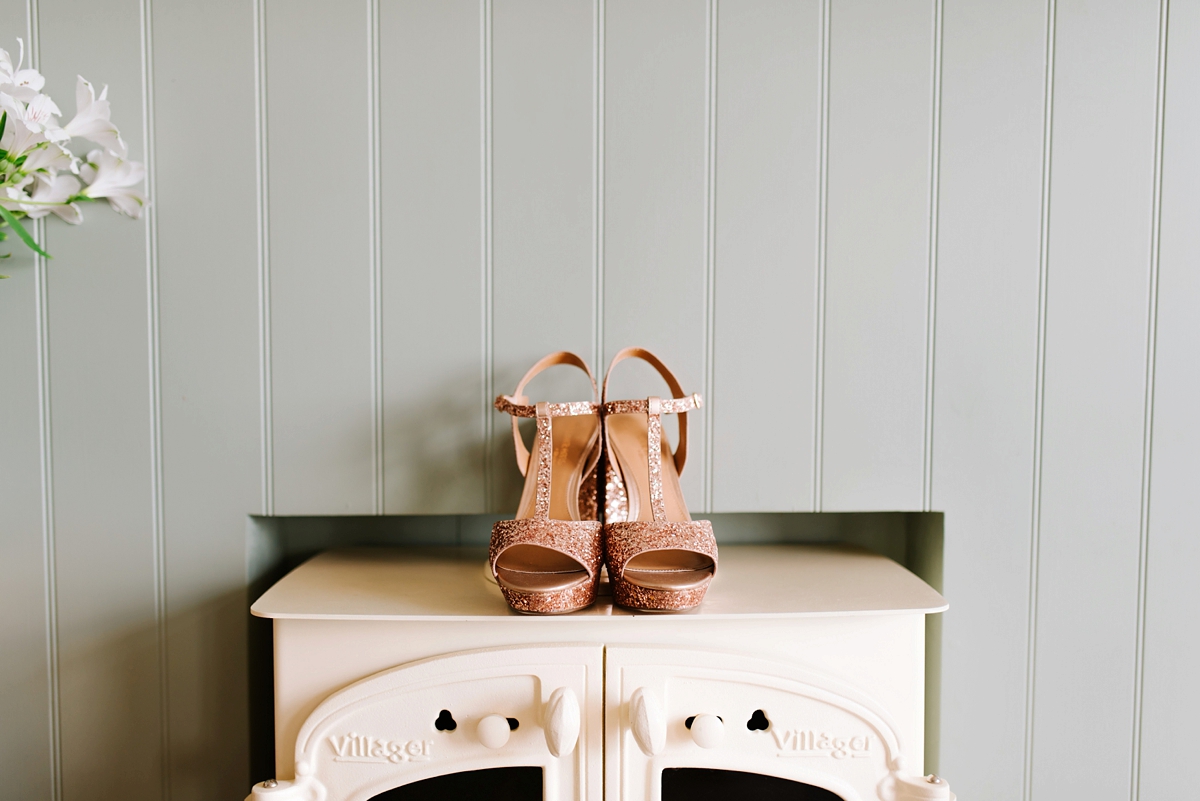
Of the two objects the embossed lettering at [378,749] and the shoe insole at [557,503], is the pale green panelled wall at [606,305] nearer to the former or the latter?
the shoe insole at [557,503]

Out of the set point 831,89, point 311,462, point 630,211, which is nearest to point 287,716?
point 311,462

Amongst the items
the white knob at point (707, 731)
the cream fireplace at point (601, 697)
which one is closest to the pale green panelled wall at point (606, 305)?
the cream fireplace at point (601, 697)

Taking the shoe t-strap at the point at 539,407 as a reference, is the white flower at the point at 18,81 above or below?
above

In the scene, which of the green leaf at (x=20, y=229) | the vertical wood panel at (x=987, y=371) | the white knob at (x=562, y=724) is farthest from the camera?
the vertical wood panel at (x=987, y=371)

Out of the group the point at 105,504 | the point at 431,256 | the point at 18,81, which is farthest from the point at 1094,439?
the point at 18,81

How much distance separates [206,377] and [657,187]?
0.69 meters

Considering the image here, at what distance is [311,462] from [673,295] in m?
0.57

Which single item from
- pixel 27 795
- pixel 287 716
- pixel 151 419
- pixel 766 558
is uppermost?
pixel 151 419

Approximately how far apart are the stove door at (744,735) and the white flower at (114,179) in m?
0.88

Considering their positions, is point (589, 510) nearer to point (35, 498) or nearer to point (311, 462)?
point (311, 462)

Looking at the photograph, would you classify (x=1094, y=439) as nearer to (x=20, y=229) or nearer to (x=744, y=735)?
(x=744, y=735)

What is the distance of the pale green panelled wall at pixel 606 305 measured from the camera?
0.94m

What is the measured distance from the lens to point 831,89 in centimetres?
95

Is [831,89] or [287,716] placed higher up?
[831,89]
